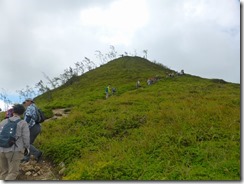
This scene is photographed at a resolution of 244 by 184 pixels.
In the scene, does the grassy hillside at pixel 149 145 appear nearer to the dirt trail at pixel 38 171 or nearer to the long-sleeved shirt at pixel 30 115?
the dirt trail at pixel 38 171

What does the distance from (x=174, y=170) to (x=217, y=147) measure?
1982 mm

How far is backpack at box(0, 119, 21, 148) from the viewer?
6.80 m

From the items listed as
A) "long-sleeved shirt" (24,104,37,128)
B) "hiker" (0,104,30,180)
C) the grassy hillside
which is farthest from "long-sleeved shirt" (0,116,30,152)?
"long-sleeved shirt" (24,104,37,128)

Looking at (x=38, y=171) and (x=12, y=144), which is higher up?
(x=12, y=144)

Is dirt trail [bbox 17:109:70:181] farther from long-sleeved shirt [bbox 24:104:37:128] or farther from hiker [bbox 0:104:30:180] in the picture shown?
long-sleeved shirt [bbox 24:104:37:128]

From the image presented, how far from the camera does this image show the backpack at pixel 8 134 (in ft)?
22.3

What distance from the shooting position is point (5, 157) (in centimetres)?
700

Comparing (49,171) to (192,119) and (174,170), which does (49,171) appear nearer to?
(174,170)

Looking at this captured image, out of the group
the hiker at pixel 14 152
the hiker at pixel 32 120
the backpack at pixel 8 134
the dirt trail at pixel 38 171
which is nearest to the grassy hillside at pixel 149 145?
the dirt trail at pixel 38 171

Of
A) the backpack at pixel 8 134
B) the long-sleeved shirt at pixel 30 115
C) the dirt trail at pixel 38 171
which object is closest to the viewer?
the backpack at pixel 8 134

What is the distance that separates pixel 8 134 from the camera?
685 cm

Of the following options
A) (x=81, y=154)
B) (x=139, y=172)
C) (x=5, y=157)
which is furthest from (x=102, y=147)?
(x=5, y=157)

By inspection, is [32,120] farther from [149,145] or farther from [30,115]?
[149,145]

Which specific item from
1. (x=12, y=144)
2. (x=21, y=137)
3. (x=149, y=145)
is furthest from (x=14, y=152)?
(x=149, y=145)
